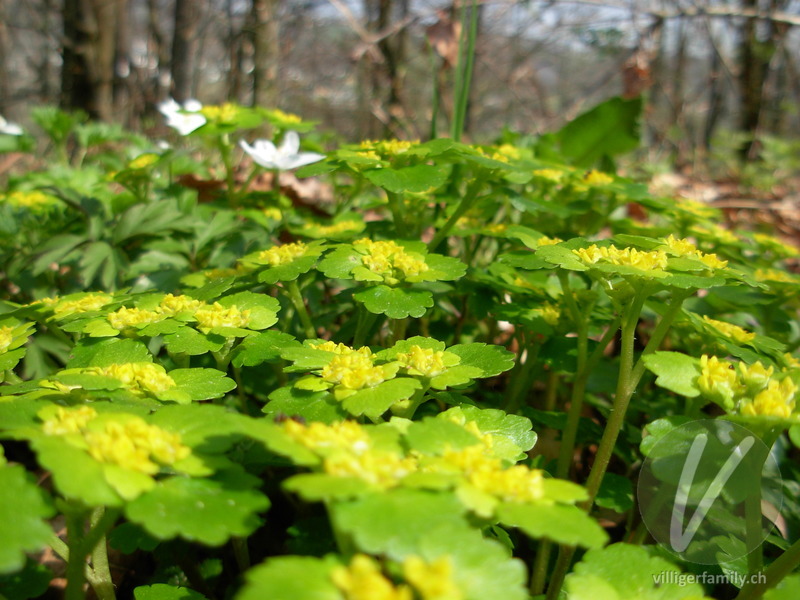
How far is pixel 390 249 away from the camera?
4.29 ft

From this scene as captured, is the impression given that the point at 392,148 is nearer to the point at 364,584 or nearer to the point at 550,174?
the point at 550,174

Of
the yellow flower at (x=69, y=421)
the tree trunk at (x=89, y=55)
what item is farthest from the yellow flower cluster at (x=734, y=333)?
the tree trunk at (x=89, y=55)

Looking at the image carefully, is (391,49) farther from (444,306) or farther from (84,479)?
(84,479)

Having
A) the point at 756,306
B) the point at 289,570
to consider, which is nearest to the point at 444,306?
the point at 756,306

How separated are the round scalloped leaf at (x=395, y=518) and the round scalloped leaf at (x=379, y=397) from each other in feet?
0.76

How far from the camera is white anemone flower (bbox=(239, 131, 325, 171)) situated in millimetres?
1699

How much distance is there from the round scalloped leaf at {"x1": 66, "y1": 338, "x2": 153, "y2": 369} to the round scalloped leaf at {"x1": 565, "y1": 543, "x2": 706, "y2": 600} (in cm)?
81

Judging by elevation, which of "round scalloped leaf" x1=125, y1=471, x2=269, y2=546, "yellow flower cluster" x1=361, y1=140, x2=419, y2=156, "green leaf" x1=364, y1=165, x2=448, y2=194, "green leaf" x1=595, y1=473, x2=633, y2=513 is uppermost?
"yellow flower cluster" x1=361, y1=140, x2=419, y2=156

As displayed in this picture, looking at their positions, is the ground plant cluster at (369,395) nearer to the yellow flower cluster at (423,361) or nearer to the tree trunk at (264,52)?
the yellow flower cluster at (423,361)

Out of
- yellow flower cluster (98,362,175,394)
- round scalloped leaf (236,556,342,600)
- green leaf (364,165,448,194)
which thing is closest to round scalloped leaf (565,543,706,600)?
round scalloped leaf (236,556,342,600)

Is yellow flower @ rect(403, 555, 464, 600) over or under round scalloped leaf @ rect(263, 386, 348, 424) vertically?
over

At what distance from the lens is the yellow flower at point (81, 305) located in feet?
4.03

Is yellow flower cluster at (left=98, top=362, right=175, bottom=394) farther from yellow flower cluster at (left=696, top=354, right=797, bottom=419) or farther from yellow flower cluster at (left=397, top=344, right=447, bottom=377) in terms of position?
yellow flower cluster at (left=696, top=354, right=797, bottom=419)

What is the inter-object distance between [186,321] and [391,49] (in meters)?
4.56
